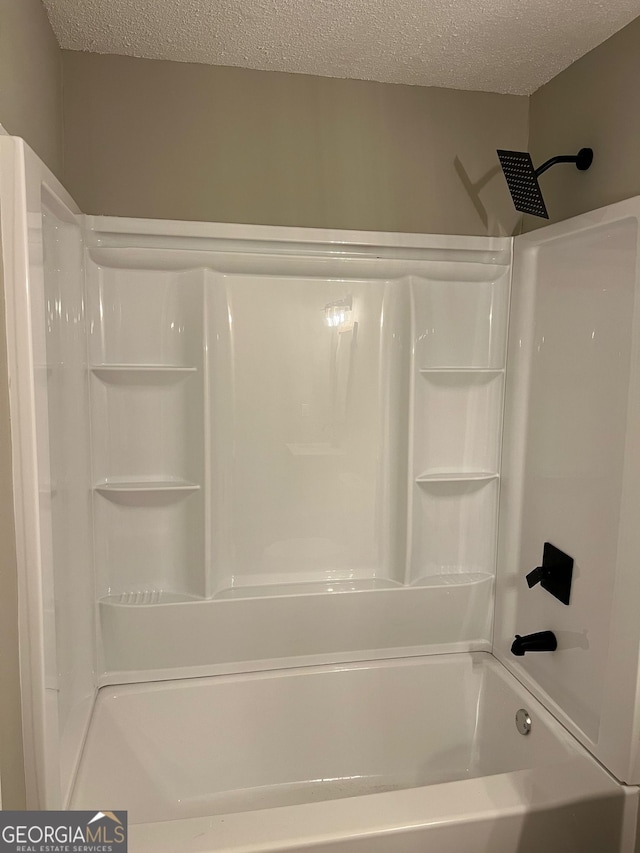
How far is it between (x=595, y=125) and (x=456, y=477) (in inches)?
41.3

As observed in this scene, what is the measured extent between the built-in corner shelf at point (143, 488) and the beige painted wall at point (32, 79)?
2.79 feet

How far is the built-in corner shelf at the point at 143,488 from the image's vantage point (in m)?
1.81

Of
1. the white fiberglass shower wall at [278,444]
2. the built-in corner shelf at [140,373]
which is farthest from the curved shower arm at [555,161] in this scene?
the built-in corner shelf at [140,373]

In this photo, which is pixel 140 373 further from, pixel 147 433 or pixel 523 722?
pixel 523 722

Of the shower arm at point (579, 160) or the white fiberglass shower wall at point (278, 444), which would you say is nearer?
the shower arm at point (579, 160)

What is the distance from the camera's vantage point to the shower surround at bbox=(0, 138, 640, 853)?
5.26 feet

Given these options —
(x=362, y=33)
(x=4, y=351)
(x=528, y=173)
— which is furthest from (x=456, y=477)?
(x=4, y=351)

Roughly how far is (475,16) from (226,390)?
1.14m

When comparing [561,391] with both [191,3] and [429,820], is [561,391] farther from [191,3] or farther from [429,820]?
[191,3]

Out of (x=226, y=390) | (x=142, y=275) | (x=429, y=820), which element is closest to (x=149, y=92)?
(x=142, y=275)

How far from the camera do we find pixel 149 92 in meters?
1.74

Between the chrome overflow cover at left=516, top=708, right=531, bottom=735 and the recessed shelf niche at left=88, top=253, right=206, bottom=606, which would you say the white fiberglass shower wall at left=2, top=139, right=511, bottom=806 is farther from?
the chrome overflow cover at left=516, top=708, right=531, bottom=735

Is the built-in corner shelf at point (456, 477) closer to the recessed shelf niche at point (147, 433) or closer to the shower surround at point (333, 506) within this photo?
the shower surround at point (333, 506)

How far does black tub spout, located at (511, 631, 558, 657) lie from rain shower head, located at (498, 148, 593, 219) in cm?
114
